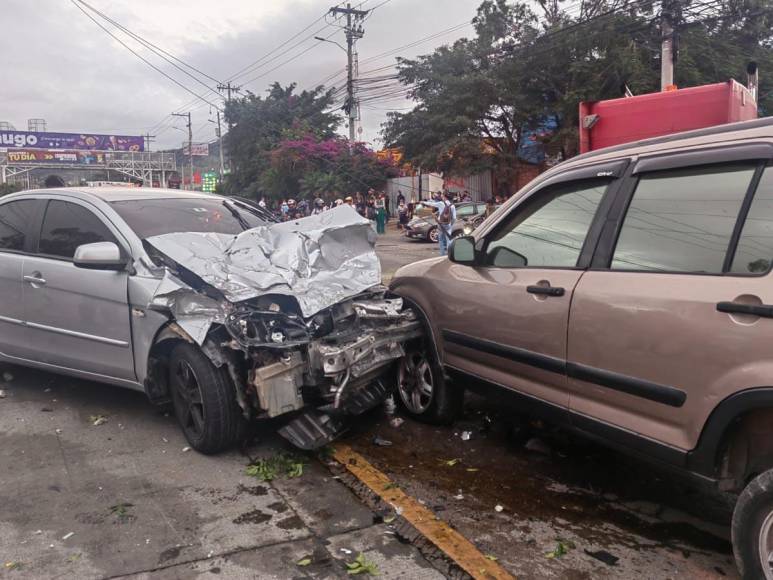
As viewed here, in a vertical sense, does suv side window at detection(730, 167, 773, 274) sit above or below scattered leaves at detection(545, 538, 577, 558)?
above

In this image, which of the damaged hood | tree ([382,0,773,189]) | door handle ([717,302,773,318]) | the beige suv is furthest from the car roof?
tree ([382,0,773,189])

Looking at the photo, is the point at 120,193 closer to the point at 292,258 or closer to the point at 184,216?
the point at 184,216

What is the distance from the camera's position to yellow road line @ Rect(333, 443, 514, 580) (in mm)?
2699

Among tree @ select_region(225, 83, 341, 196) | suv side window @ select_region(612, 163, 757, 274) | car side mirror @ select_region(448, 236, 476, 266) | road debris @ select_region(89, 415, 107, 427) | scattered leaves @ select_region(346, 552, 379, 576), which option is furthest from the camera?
tree @ select_region(225, 83, 341, 196)

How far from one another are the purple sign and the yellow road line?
6810cm

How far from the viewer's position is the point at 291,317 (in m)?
3.62

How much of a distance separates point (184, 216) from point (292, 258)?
4.27 feet

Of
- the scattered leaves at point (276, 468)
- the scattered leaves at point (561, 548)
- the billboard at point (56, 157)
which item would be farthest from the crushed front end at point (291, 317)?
the billboard at point (56, 157)

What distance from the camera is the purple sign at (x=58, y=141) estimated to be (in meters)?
61.2

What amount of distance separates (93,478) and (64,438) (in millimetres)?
771

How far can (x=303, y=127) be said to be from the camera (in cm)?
3819

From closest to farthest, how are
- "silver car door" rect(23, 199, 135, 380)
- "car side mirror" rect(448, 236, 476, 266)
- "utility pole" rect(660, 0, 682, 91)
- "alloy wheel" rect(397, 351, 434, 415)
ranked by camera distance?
1. "car side mirror" rect(448, 236, 476, 266)
2. "silver car door" rect(23, 199, 135, 380)
3. "alloy wheel" rect(397, 351, 434, 415)
4. "utility pole" rect(660, 0, 682, 91)

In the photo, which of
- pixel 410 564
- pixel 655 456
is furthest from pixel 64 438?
pixel 655 456

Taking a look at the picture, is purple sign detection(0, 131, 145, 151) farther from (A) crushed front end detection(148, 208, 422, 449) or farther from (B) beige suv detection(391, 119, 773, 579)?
(B) beige suv detection(391, 119, 773, 579)
